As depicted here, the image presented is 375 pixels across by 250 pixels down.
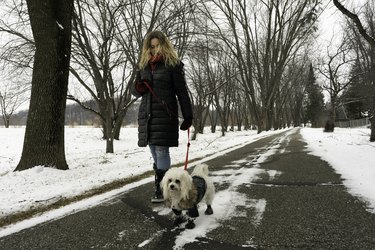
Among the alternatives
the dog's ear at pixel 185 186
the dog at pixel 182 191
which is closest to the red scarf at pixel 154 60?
the dog at pixel 182 191

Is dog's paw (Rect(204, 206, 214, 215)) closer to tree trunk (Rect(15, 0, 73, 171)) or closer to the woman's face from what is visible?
the woman's face

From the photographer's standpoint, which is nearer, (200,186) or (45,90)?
(200,186)

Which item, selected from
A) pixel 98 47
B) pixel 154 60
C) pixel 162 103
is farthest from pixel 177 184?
pixel 98 47

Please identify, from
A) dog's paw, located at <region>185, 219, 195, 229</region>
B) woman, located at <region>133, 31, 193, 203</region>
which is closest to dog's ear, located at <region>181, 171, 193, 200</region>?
dog's paw, located at <region>185, 219, 195, 229</region>

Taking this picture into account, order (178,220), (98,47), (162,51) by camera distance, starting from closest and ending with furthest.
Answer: (178,220), (162,51), (98,47)

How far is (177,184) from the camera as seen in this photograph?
3402 millimetres

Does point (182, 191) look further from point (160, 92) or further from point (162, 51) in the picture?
point (162, 51)

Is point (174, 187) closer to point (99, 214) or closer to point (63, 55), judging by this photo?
A: point (99, 214)

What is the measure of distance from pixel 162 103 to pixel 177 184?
1438 millimetres

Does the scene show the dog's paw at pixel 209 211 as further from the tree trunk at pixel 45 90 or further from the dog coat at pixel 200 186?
the tree trunk at pixel 45 90

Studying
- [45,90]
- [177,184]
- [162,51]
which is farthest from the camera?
[45,90]

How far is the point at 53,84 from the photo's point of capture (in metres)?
7.24

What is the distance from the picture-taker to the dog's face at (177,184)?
3.41 meters

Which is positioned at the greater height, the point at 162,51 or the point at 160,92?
the point at 162,51
